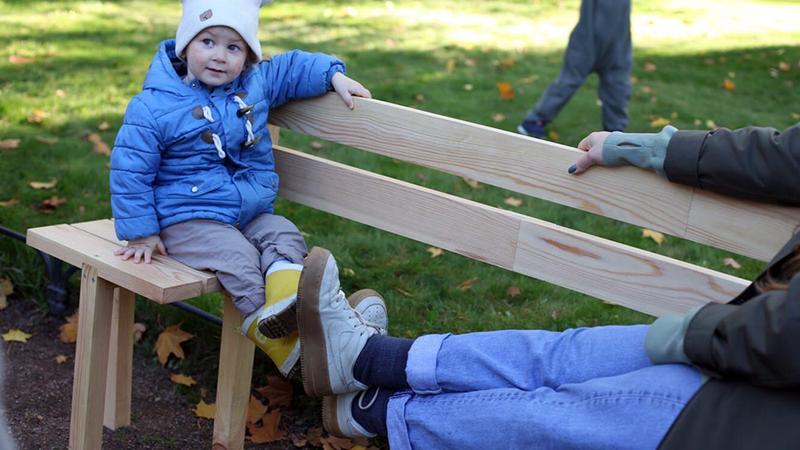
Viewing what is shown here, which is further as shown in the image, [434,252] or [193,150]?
[434,252]

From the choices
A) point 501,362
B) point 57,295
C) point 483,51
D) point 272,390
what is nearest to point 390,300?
point 272,390

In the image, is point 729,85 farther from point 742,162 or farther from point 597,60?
point 742,162

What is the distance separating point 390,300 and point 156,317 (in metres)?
0.95

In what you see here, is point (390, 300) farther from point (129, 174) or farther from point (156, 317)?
point (129, 174)

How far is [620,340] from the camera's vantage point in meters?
2.40

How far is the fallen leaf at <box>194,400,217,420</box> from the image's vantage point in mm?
3557

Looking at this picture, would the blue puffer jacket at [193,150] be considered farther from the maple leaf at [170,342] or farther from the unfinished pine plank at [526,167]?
the maple leaf at [170,342]

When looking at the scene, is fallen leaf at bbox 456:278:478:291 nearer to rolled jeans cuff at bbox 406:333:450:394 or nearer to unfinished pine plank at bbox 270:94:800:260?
unfinished pine plank at bbox 270:94:800:260

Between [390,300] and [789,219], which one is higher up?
[789,219]

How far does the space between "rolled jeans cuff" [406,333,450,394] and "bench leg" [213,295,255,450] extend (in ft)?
2.42

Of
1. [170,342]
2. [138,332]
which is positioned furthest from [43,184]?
[170,342]

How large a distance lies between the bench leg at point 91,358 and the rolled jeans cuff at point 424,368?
1.03 meters

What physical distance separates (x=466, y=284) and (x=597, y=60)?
289 cm

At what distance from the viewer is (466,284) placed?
14.3 ft
